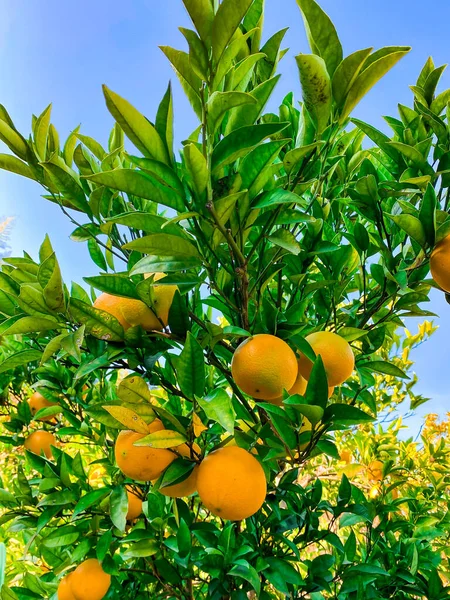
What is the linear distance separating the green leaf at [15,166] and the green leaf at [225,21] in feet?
1.86

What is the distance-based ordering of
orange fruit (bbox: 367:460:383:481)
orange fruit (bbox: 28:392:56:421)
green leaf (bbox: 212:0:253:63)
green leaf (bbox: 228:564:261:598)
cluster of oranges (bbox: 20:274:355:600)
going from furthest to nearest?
1. orange fruit (bbox: 367:460:383:481)
2. orange fruit (bbox: 28:392:56:421)
3. green leaf (bbox: 228:564:261:598)
4. cluster of oranges (bbox: 20:274:355:600)
5. green leaf (bbox: 212:0:253:63)

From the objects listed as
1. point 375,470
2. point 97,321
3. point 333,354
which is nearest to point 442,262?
point 333,354

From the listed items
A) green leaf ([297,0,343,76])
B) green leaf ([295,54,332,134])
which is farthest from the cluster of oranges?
green leaf ([297,0,343,76])

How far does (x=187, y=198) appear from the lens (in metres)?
0.85

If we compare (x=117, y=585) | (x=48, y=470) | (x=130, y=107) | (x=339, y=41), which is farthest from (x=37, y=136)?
(x=117, y=585)

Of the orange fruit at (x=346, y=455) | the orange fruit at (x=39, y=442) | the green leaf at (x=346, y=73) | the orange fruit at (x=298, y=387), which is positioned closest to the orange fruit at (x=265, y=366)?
the orange fruit at (x=298, y=387)

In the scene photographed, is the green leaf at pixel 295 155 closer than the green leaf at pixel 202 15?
No

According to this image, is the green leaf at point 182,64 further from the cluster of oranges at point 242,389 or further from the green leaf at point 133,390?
the green leaf at point 133,390

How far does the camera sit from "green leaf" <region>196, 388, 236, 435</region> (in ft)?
2.58

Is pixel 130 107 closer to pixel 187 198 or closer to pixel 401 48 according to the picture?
pixel 187 198

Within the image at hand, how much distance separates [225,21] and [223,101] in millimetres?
114

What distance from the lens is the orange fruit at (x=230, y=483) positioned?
2.95 ft

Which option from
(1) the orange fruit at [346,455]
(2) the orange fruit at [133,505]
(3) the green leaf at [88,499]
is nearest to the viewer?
(3) the green leaf at [88,499]

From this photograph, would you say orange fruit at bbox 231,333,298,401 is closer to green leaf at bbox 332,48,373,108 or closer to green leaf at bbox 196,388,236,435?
green leaf at bbox 196,388,236,435
